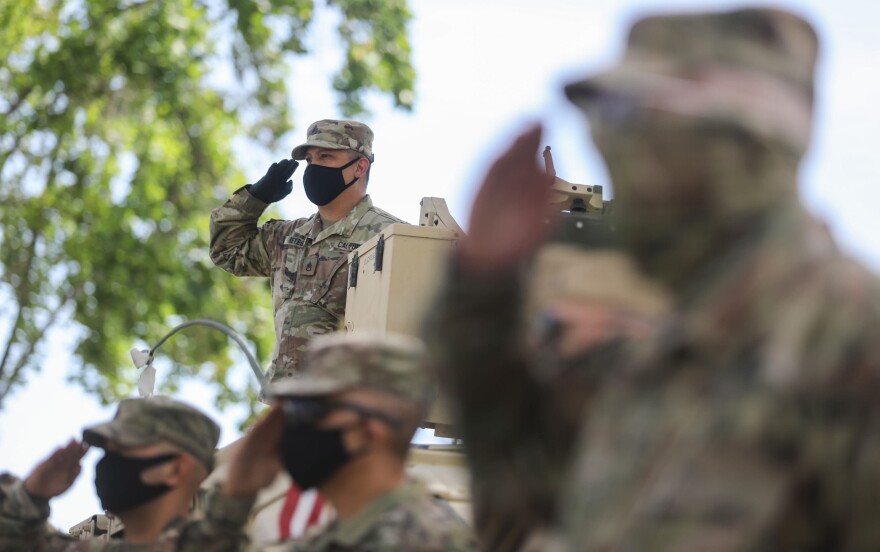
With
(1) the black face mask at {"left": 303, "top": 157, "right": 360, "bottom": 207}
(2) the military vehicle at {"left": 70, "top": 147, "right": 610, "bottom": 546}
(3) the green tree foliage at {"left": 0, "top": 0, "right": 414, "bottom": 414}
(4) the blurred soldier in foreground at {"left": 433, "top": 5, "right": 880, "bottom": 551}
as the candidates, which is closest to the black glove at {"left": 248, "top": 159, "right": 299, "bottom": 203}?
(1) the black face mask at {"left": 303, "top": 157, "right": 360, "bottom": 207}

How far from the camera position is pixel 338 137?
9.41 m

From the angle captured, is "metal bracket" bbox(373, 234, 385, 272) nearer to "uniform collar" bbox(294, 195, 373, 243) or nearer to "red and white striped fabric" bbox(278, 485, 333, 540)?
"uniform collar" bbox(294, 195, 373, 243)

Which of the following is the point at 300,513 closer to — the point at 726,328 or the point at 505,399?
the point at 505,399

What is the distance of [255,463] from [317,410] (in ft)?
1.94

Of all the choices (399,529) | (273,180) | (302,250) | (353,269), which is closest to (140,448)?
(399,529)

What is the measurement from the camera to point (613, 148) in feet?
11.2

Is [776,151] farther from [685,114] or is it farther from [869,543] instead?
[869,543]

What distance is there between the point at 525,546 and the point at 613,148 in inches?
41.6

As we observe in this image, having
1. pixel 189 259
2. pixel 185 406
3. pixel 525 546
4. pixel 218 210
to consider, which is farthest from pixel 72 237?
pixel 525 546

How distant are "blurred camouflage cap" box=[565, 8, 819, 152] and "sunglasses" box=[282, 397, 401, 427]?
62.2 inches

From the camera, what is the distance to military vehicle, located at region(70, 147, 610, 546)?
Result: 619 centimetres

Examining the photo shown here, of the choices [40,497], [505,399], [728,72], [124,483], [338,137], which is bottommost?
[40,497]

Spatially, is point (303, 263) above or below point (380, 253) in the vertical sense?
below

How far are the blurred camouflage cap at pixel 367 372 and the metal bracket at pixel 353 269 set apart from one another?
3859mm
